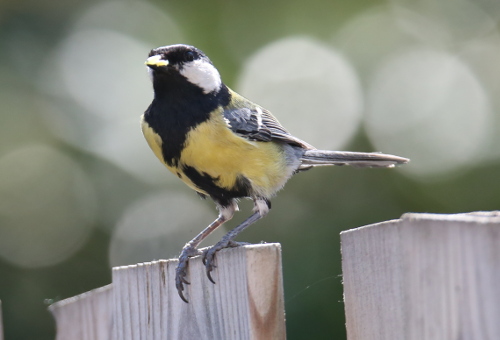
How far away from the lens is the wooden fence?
4.21ft

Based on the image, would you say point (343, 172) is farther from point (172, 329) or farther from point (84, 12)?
point (172, 329)

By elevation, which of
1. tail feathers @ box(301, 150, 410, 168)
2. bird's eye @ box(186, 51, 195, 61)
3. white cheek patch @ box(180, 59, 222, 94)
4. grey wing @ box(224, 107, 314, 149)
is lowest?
tail feathers @ box(301, 150, 410, 168)

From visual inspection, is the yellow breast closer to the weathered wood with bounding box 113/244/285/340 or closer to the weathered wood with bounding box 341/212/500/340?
Answer: the weathered wood with bounding box 113/244/285/340

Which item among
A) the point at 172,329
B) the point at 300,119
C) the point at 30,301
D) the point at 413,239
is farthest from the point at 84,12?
the point at 413,239

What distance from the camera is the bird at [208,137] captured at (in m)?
2.87

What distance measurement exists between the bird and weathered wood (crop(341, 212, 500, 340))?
3.87ft

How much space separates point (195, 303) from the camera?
1.78 m

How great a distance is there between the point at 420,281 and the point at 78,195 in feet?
10.2

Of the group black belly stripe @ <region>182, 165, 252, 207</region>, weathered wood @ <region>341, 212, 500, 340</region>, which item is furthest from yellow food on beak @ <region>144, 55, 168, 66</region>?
weathered wood @ <region>341, 212, 500, 340</region>

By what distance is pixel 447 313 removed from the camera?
52.2 inches

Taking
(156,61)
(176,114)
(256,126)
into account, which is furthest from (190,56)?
(256,126)

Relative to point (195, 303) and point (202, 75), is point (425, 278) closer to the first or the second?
point (195, 303)

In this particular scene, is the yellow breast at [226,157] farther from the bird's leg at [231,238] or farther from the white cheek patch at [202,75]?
the white cheek patch at [202,75]

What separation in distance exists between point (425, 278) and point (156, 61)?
187 centimetres
